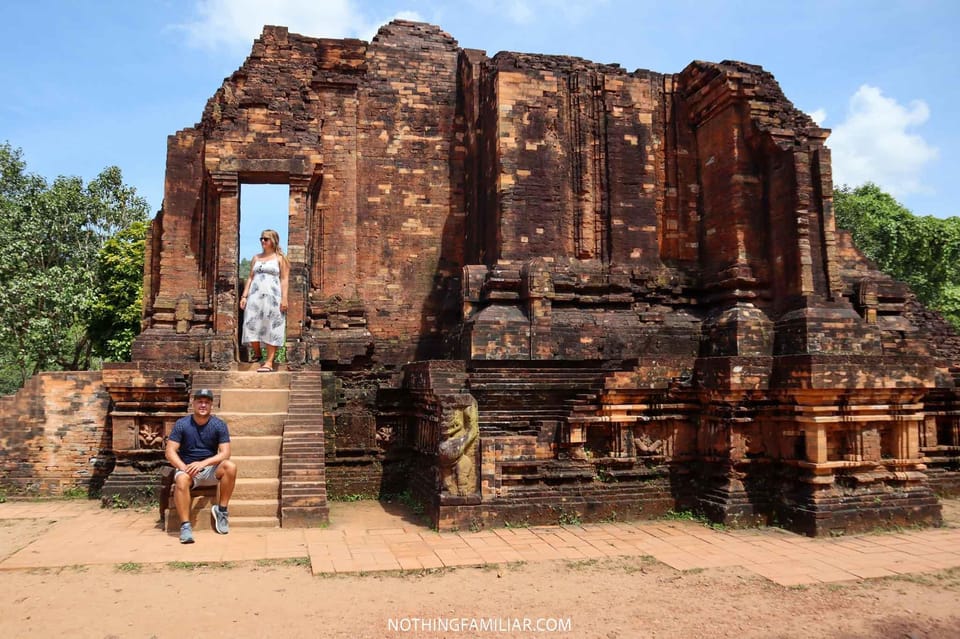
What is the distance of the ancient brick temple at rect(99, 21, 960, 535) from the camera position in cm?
860

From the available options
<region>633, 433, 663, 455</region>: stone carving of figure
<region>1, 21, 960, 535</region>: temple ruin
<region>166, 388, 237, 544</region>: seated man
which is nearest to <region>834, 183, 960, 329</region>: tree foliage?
<region>1, 21, 960, 535</region>: temple ruin

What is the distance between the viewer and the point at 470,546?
7.27 metres

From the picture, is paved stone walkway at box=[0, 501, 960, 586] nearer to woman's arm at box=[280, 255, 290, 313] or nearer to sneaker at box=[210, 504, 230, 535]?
sneaker at box=[210, 504, 230, 535]

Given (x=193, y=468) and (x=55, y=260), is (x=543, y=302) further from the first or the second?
(x=55, y=260)

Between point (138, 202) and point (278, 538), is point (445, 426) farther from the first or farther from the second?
point (138, 202)

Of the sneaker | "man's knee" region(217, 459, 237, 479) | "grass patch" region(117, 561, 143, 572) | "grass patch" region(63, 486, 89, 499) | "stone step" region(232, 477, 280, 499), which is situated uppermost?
"man's knee" region(217, 459, 237, 479)

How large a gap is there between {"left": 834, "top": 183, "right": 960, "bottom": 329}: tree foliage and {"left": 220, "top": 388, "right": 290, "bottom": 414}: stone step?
79.4ft

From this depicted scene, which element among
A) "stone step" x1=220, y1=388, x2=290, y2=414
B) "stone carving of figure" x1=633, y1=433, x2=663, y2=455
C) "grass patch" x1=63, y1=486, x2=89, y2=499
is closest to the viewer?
"stone step" x1=220, y1=388, x2=290, y2=414

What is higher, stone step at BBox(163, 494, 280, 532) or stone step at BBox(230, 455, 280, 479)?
stone step at BBox(230, 455, 280, 479)

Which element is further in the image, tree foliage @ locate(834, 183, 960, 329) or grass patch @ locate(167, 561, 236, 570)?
tree foliage @ locate(834, 183, 960, 329)

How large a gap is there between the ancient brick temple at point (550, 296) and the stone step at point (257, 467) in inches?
10.7

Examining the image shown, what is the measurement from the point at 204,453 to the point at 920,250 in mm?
27853

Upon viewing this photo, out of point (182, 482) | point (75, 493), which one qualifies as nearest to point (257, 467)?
point (182, 482)

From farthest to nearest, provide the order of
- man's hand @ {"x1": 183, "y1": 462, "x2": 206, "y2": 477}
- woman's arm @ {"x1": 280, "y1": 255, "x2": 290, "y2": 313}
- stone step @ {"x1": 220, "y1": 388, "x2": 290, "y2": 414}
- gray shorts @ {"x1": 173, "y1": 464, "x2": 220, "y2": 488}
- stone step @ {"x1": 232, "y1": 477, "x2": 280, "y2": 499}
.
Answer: woman's arm @ {"x1": 280, "y1": 255, "x2": 290, "y2": 313} → stone step @ {"x1": 220, "y1": 388, "x2": 290, "y2": 414} → stone step @ {"x1": 232, "y1": 477, "x2": 280, "y2": 499} → gray shorts @ {"x1": 173, "y1": 464, "x2": 220, "y2": 488} → man's hand @ {"x1": 183, "y1": 462, "x2": 206, "y2": 477}
